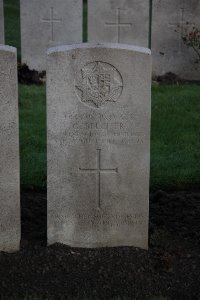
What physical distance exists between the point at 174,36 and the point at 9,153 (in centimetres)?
751

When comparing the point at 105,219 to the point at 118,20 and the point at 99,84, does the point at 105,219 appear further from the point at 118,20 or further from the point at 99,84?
the point at 118,20

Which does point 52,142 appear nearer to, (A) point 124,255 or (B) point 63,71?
(B) point 63,71

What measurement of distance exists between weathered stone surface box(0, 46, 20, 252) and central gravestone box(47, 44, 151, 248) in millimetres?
245

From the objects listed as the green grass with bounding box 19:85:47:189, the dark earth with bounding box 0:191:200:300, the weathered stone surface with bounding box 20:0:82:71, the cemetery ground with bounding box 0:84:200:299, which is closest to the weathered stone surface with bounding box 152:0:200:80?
the weathered stone surface with bounding box 20:0:82:71

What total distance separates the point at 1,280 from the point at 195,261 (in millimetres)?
1434

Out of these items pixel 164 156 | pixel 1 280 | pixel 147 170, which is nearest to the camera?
pixel 1 280

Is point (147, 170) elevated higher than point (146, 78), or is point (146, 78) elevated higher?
point (146, 78)

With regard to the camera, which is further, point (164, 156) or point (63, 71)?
point (164, 156)

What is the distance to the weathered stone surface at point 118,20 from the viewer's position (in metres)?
11.7

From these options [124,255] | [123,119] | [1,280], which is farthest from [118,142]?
[1,280]

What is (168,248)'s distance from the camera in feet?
17.7

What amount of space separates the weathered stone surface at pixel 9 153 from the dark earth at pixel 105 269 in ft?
0.55

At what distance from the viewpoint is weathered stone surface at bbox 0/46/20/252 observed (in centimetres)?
494

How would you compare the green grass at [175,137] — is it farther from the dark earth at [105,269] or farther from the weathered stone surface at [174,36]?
the dark earth at [105,269]
